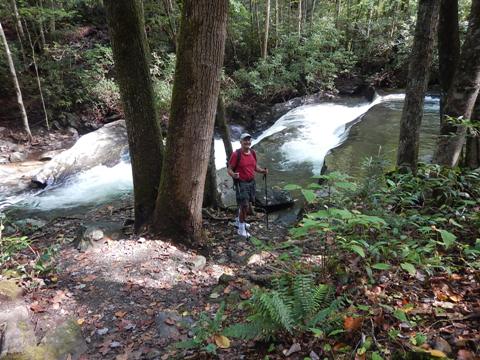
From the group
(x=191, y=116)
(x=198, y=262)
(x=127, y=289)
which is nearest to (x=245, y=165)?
(x=191, y=116)

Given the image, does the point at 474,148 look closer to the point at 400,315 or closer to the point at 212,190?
the point at 400,315

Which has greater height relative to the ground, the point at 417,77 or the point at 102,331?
the point at 417,77

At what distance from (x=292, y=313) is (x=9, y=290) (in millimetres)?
3228

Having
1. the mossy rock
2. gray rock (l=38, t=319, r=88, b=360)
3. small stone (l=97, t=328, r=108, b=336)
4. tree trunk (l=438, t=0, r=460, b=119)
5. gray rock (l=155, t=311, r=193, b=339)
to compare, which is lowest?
small stone (l=97, t=328, r=108, b=336)

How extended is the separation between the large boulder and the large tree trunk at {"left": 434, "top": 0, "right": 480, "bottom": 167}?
427 inches

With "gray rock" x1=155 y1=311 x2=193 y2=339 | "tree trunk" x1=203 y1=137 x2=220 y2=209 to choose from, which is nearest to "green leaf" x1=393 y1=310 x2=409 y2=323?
"gray rock" x1=155 y1=311 x2=193 y2=339

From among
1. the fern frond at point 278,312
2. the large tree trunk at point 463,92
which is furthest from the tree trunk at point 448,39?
the fern frond at point 278,312

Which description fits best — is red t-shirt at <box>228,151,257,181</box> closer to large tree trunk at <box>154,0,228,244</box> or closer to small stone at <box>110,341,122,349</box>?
large tree trunk at <box>154,0,228,244</box>

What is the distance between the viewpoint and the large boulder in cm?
1116

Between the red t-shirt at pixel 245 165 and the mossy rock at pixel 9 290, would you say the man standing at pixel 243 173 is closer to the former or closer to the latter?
the red t-shirt at pixel 245 165

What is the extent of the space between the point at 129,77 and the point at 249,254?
352 centimetres

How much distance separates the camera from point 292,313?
8.86 feet

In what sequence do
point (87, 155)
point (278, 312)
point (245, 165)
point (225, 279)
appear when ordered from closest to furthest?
point (278, 312) < point (225, 279) < point (245, 165) < point (87, 155)

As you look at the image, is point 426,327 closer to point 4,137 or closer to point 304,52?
point 4,137
